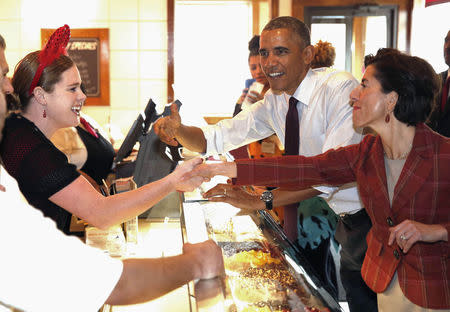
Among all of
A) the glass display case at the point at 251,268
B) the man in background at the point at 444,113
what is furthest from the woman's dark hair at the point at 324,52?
the glass display case at the point at 251,268

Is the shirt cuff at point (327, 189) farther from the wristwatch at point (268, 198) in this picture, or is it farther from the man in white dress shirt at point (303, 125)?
the wristwatch at point (268, 198)

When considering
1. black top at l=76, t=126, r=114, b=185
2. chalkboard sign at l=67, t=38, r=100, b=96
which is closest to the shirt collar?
black top at l=76, t=126, r=114, b=185

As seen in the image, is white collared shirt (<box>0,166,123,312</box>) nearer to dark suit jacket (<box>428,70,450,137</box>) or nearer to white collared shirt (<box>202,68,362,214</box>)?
white collared shirt (<box>202,68,362,214</box>)

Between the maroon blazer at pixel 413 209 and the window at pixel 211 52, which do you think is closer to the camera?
the maroon blazer at pixel 413 209

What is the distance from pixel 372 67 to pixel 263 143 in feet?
7.48

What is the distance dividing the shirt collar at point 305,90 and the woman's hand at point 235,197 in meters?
0.59

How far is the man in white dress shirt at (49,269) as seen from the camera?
0.92 m

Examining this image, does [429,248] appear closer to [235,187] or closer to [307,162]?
[307,162]

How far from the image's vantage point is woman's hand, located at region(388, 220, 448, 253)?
1.60m

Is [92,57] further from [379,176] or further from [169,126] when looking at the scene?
[379,176]

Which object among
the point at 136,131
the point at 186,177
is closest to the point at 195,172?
the point at 186,177

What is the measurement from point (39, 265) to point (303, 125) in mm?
1880

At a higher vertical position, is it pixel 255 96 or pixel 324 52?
pixel 324 52

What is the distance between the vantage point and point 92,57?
6.08 metres
